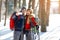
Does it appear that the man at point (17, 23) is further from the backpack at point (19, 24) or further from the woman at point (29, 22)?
the woman at point (29, 22)

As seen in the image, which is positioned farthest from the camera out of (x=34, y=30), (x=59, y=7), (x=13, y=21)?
(x=59, y=7)

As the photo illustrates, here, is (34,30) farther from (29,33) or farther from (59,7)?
(59,7)

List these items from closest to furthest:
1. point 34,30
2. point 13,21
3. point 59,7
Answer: point 13,21
point 34,30
point 59,7

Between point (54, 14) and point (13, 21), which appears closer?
point (13, 21)

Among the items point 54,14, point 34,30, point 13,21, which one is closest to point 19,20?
point 13,21

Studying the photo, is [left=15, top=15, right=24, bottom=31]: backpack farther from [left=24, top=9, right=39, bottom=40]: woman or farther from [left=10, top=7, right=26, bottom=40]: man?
[left=24, top=9, right=39, bottom=40]: woman

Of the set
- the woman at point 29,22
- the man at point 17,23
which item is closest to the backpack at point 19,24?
the man at point 17,23

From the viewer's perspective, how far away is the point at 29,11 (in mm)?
6219

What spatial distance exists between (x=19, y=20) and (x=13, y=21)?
19cm

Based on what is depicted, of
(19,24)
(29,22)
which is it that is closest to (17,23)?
(19,24)

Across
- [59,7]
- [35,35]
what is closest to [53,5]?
[59,7]

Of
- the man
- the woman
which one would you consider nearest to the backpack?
the man

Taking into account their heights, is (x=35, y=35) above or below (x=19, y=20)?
below

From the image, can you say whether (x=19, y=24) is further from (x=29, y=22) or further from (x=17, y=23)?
(x=29, y=22)
